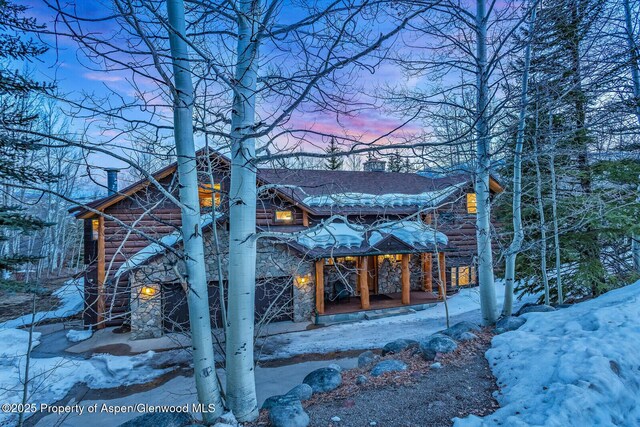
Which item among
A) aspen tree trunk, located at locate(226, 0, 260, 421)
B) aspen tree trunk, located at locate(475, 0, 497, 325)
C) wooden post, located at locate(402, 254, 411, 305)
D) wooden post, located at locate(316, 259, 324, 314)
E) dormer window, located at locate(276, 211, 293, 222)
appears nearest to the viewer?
aspen tree trunk, located at locate(226, 0, 260, 421)

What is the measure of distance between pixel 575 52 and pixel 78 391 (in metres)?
13.0

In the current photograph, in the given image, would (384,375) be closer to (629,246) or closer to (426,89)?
(426,89)

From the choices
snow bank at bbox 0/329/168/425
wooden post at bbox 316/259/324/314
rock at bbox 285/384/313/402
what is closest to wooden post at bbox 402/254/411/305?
wooden post at bbox 316/259/324/314

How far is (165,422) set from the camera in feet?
11.8

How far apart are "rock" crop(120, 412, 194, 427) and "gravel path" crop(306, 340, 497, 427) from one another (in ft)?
4.81

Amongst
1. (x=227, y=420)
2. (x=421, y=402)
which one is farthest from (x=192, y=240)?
(x=421, y=402)

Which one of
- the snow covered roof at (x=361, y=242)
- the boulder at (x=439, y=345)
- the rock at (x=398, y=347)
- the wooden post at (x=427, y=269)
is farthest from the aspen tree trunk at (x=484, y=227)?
the wooden post at (x=427, y=269)

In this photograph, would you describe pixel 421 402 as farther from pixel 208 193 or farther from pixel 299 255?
pixel 299 255

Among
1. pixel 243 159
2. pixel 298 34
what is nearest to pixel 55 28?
pixel 243 159

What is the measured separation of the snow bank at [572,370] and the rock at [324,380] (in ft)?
6.07

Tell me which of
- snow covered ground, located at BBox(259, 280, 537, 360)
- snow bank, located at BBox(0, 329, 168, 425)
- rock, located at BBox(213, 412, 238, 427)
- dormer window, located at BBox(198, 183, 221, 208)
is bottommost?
snow bank, located at BBox(0, 329, 168, 425)

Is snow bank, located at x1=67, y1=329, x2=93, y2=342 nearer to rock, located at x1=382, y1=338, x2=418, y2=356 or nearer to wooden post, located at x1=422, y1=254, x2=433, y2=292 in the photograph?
rock, located at x1=382, y1=338, x2=418, y2=356

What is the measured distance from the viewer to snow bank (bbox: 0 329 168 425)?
690cm

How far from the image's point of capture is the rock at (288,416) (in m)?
3.25
